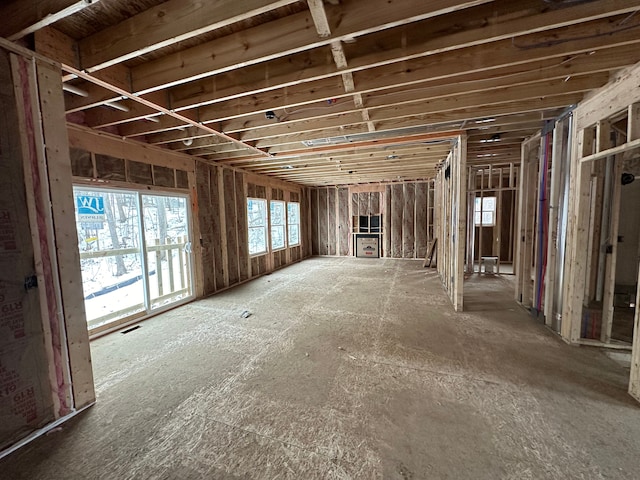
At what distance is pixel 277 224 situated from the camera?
7.89 meters

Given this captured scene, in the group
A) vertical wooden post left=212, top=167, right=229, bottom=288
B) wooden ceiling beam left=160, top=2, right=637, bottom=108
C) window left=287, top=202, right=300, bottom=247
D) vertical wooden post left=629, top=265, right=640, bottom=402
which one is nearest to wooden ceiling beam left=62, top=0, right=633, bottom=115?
wooden ceiling beam left=160, top=2, right=637, bottom=108

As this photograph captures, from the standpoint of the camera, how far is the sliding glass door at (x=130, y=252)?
133 inches

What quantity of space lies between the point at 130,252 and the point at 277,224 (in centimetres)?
448

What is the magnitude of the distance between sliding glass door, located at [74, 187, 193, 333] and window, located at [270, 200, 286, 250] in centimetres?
311

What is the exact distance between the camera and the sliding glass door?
3.38 m

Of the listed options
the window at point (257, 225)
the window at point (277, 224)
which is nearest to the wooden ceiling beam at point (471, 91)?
the window at point (257, 225)

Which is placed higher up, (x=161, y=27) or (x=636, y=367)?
(x=161, y=27)

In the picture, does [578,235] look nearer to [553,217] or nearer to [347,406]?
[553,217]

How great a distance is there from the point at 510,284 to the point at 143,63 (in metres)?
7.08

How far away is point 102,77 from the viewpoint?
7.08 ft

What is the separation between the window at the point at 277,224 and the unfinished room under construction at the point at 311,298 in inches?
120

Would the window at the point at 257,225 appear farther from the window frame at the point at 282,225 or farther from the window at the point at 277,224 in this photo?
the window at the point at 277,224

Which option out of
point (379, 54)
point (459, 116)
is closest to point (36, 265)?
point (379, 54)

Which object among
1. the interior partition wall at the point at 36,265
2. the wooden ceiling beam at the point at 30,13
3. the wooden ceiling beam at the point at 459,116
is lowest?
the interior partition wall at the point at 36,265
